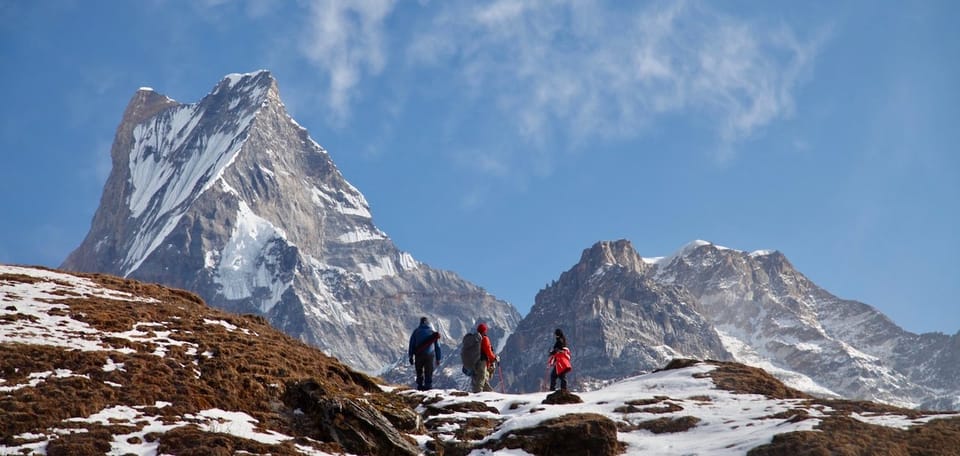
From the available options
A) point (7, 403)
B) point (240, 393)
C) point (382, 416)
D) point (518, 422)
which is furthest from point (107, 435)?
point (518, 422)

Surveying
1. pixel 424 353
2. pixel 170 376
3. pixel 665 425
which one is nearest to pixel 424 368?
pixel 424 353

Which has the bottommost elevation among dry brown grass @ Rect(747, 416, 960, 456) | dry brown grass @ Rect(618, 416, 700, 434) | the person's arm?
dry brown grass @ Rect(747, 416, 960, 456)

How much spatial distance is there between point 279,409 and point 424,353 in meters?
11.3

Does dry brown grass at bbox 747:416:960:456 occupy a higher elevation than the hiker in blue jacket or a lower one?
lower

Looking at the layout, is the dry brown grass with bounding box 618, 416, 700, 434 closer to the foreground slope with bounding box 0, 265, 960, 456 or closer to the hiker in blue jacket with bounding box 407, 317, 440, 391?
the foreground slope with bounding box 0, 265, 960, 456

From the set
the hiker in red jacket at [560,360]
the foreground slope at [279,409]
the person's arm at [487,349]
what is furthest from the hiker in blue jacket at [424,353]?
the hiker in red jacket at [560,360]

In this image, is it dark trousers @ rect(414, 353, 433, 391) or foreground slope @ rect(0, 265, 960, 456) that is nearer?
foreground slope @ rect(0, 265, 960, 456)

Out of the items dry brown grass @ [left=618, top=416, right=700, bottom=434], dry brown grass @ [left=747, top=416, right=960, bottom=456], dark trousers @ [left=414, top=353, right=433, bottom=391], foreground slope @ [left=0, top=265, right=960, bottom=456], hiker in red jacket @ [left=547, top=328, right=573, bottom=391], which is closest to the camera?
foreground slope @ [left=0, top=265, right=960, bottom=456]

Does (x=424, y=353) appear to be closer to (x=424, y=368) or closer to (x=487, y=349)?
(x=424, y=368)

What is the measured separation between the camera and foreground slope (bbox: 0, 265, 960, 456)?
75.9 ft

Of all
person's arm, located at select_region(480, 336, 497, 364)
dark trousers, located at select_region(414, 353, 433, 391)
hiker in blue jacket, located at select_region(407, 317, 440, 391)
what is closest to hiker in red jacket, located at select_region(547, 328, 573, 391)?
person's arm, located at select_region(480, 336, 497, 364)

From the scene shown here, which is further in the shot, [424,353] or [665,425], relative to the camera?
[424,353]

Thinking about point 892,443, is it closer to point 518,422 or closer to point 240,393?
point 518,422

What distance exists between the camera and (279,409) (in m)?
27.0
